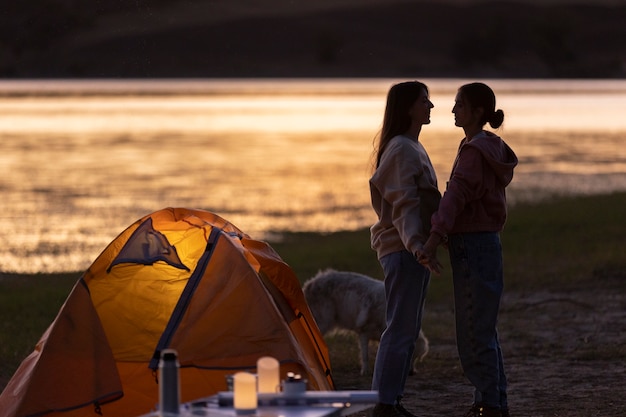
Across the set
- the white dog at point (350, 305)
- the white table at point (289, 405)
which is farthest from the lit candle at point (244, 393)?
the white dog at point (350, 305)

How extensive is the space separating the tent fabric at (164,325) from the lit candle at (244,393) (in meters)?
2.48

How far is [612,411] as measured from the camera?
844 centimetres

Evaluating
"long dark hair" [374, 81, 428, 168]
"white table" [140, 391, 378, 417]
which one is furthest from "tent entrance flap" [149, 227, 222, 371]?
"white table" [140, 391, 378, 417]

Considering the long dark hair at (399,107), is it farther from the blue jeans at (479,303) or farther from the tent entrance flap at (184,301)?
the tent entrance flap at (184,301)

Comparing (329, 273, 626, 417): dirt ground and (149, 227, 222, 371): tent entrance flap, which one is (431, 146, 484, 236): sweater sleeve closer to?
(149, 227, 222, 371): tent entrance flap

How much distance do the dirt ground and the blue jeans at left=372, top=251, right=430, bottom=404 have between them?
3.95 feet

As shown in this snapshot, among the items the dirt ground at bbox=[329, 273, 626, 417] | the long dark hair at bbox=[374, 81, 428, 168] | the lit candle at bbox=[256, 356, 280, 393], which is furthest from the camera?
the dirt ground at bbox=[329, 273, 626, 417]

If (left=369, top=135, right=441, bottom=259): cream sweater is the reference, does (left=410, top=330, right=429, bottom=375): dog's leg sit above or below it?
below

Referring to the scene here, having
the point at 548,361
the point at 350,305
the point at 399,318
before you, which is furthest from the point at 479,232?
the point at 548,361

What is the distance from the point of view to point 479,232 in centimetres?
713

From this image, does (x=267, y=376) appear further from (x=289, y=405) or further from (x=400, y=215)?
(x=400, y=215)

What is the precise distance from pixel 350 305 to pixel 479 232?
9.66ft

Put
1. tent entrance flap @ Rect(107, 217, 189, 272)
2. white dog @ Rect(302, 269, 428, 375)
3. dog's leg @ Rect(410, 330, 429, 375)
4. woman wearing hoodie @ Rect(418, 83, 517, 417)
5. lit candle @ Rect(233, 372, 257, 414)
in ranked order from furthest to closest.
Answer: dog's leg @ Rect(410, 330, 429, 375)
white dog @ Rect(302, 269, 428, 375)
tent entrance flap @ Rect(107, 217, 189, 272)
woman wearing hoodie @ Rect(418, 83, 517, 417)
lit candle @ Rect(233, 372, 257, 414)

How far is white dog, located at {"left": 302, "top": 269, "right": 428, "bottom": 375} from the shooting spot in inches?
386
